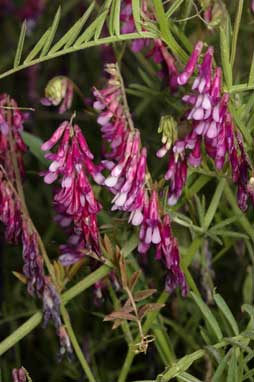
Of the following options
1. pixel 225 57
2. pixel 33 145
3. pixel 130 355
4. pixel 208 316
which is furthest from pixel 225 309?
pixel 33 145

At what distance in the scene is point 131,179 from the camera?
86 centimetres

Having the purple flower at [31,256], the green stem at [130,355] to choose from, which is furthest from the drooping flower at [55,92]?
the green stem at [130,355]

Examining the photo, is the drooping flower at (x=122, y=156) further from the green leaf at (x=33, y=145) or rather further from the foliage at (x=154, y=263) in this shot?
the green leaf at (x=33, y=145)

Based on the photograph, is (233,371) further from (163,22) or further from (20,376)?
(163,22)

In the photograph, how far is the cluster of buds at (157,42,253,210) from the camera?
0.81 metres

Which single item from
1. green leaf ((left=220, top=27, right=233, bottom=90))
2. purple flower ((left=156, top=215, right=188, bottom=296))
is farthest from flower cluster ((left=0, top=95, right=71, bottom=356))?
green leaf ((left=220, top=27, right=233, bottom=90))

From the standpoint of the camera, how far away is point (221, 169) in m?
0.90

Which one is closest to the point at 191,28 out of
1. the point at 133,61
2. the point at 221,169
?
the point at 221,169

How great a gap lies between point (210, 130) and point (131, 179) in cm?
9

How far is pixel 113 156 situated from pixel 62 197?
0.08m

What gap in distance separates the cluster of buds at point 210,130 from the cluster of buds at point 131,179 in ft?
0.09

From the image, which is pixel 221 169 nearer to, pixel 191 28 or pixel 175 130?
pixel 175 130

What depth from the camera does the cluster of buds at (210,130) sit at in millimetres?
815

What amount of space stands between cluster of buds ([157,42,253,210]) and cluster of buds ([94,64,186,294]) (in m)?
0.03
